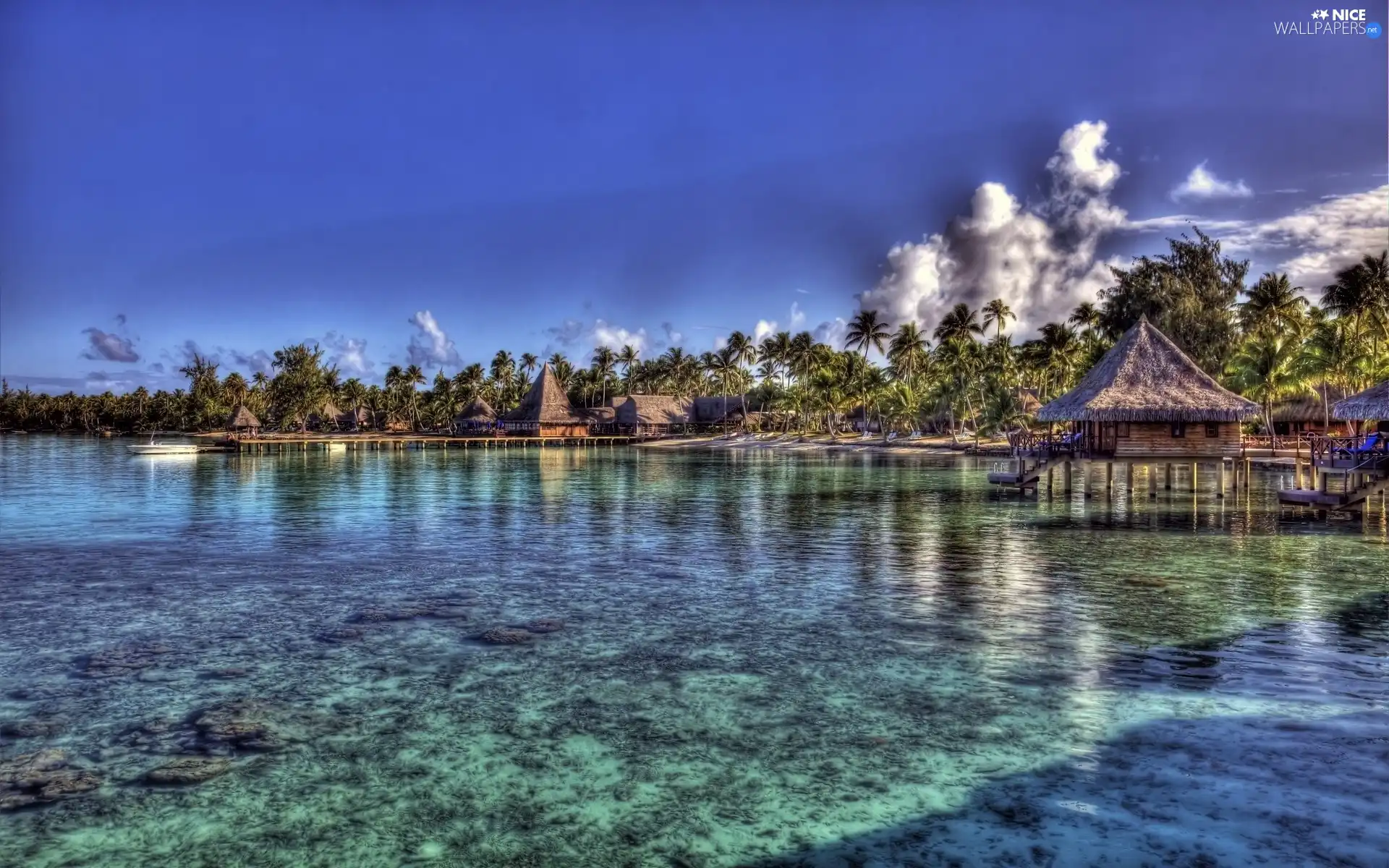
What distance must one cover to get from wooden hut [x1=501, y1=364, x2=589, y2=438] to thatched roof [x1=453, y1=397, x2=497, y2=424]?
9037 mm

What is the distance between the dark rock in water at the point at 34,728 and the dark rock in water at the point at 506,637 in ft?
14.1

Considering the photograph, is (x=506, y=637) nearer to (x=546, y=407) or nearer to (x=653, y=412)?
(x=546, y=407)

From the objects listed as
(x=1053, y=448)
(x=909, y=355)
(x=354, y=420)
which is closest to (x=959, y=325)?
(x=909, y=355)

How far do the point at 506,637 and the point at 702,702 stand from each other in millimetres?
3527

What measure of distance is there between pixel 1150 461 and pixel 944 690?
2194cm


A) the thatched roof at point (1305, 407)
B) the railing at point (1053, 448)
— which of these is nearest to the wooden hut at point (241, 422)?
the railing at point (1053, 448)

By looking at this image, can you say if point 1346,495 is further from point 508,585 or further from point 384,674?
point 384,674

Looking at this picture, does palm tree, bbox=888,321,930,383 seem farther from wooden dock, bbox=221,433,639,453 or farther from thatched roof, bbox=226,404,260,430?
thatched roof, bbox=226,404,260,430

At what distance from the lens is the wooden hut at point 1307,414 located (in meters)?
50.0

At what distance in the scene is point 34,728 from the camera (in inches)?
309

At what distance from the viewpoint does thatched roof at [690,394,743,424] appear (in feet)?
304

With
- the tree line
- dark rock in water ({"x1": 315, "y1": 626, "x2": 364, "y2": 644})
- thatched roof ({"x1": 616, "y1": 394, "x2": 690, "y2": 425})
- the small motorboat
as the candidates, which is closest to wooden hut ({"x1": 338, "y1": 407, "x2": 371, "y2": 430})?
the tree line

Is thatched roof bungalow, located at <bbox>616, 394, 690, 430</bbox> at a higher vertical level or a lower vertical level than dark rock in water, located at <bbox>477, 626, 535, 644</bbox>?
higher

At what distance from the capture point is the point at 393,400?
11525 cm
